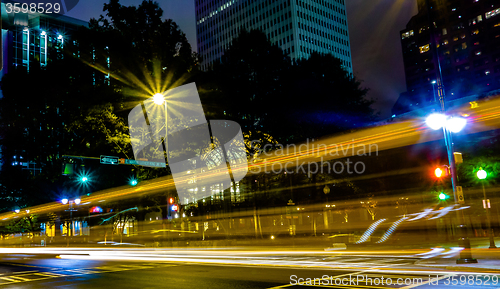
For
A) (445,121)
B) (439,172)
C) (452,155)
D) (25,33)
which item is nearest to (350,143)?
(439,172)

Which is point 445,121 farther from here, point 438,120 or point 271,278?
point 271,278

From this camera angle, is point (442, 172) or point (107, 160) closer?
point (442, 172)

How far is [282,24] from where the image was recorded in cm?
13438

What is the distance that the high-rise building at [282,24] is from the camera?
134 meters

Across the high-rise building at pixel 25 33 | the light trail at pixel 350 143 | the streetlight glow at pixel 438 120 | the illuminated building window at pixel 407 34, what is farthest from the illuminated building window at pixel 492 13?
the streetlight glow at pixel 438 120

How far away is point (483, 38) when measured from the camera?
126125mm

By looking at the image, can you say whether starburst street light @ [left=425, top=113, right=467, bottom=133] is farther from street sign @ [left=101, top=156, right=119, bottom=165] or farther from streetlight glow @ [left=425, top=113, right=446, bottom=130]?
street sign @ [left=101, top=156, right=119, bottom=165]

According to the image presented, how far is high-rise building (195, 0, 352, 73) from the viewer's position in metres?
134

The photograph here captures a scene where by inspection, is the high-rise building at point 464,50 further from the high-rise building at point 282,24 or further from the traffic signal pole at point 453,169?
the traffic signal pole at point 453,169

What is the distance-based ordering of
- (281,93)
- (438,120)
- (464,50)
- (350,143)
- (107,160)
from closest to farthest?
1. (438,120)
2. (107,160)
3. (350,143)
4. (281,93)
5. (464,50)

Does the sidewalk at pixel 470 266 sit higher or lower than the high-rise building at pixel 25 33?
lower

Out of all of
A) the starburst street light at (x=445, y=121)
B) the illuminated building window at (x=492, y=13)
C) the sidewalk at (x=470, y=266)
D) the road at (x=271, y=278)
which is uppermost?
the illuminated building window at (x=492, y=13)

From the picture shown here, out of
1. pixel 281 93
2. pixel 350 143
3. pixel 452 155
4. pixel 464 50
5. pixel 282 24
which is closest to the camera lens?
pixel 452 155

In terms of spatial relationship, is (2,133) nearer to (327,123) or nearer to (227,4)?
(327,123)
